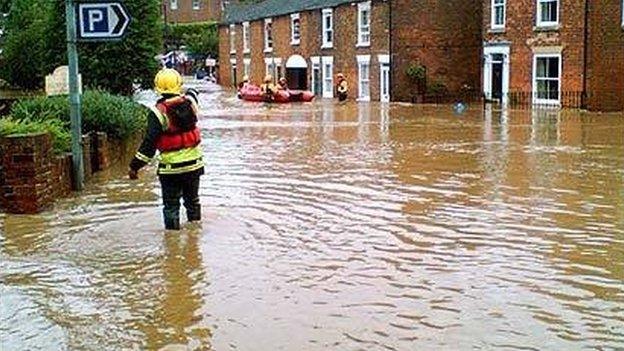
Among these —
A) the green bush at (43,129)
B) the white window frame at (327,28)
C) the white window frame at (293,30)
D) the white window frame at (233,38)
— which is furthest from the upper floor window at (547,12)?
the white window frame at (233,38)

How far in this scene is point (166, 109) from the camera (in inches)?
398

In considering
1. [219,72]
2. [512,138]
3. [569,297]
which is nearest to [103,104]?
[512,138]

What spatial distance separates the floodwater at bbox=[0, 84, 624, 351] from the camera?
261 inches

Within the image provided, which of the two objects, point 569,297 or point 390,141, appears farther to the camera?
point 390,141

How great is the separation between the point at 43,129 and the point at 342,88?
33333mm

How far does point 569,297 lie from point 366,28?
39.4 metres

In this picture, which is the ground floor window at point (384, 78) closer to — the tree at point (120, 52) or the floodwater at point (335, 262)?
the tree at point (120, 52)

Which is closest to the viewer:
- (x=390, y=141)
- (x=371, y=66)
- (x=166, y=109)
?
(x=166, y=109)

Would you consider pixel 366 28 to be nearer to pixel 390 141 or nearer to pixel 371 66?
pixel 371 66

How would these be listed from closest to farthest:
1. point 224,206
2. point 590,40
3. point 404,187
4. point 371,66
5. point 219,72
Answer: point 224,206 → point 404,187 → point 590,40 → point 371,66 → point 219,72

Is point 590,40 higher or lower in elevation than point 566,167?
higher

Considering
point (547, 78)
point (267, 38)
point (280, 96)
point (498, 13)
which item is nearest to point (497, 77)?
point (498, 13)

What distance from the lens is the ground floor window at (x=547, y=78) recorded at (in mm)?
36031

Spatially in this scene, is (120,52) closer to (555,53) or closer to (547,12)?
(555,53)
